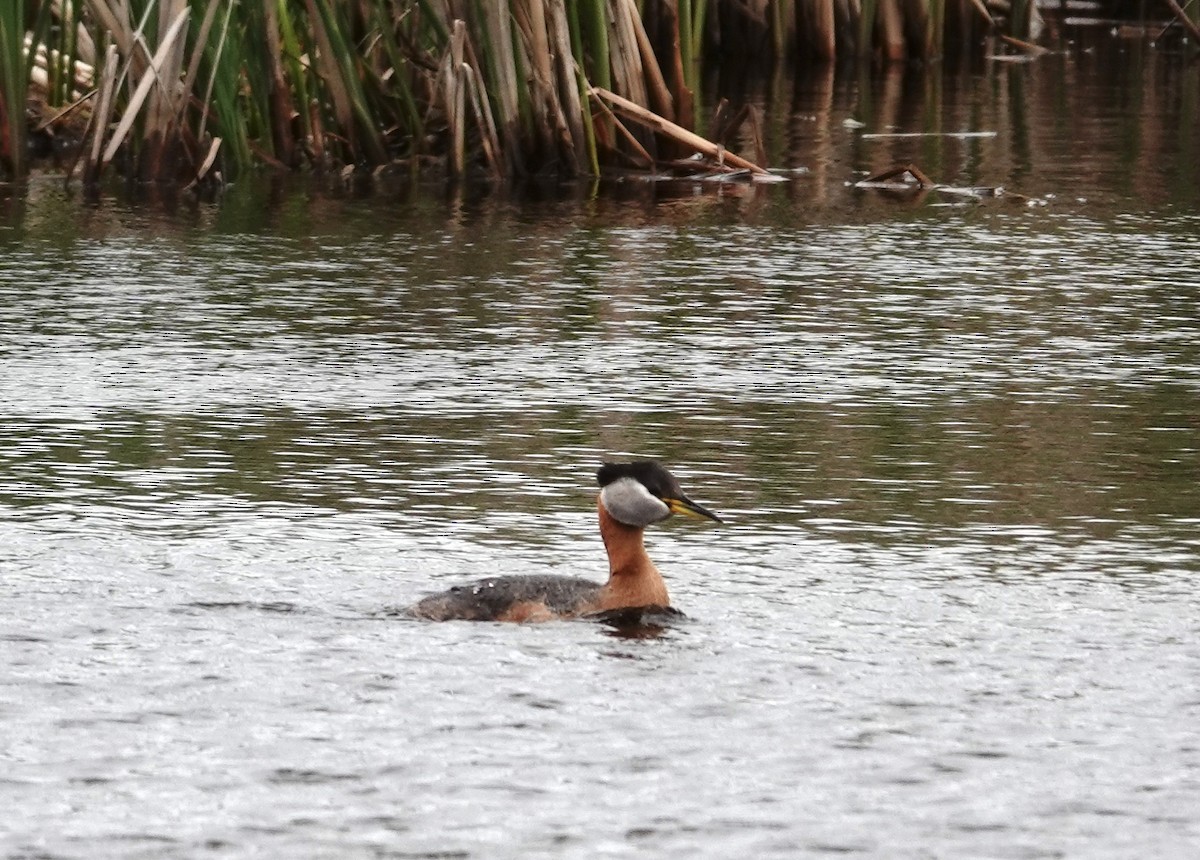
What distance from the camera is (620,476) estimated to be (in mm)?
8727

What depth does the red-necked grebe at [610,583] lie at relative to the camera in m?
8.31

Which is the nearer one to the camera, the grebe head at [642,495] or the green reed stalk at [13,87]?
the grebe head at [642,495]

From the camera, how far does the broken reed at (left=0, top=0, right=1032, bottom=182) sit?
18703 millimetres

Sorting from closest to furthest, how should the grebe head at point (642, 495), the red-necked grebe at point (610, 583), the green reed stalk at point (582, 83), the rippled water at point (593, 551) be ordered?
the rippled water at point (593, 551) < the red-necked grebe at point (610, 583) < the grebe head at point (642, 495) < the green reed stalk at point (582, 83)

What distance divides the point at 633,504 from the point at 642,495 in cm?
5

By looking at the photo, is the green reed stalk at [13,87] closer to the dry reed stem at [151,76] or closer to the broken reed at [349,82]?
the broken reed at [349,82]

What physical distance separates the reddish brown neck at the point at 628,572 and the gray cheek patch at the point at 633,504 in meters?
0.03

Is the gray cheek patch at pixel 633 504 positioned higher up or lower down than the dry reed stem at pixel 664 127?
lower down

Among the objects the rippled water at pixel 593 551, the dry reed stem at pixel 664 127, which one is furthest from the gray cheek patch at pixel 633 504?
the dry reed stem at pixel 664 127

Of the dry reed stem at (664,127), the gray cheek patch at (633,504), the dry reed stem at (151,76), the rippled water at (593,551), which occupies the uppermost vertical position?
the dry reed stem at (151,76)

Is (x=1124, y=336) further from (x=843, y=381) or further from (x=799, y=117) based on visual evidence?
(x=799, y=117)

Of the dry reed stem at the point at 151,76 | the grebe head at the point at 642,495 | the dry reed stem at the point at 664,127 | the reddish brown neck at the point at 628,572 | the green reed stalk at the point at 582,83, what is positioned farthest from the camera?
the dry reed stem at the point at 664,127

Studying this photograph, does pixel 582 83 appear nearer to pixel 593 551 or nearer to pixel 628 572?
pixel 593 551

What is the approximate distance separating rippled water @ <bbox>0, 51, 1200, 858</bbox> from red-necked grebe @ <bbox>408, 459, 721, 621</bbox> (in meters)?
0.12
